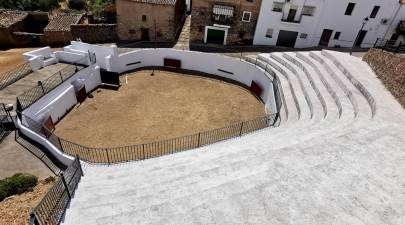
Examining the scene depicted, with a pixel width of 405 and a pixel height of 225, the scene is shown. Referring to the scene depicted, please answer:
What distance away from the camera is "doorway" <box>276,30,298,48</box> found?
31797 mm

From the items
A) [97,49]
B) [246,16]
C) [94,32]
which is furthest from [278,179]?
[94,32]

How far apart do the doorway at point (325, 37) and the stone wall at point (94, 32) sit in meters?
25.0

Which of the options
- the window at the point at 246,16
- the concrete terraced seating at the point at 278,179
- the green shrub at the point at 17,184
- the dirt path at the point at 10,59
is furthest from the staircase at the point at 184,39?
the green shrub at the point at 17,184

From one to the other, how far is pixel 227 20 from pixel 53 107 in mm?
20676

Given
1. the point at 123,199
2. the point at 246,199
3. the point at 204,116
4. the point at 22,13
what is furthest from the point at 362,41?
the point at 22,13

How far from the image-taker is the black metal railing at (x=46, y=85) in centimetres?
1804

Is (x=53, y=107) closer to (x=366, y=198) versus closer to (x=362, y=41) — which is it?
(x=366, y=198)

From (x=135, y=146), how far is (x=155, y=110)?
6.36 m

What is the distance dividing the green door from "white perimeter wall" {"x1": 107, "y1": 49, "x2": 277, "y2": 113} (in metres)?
4.17

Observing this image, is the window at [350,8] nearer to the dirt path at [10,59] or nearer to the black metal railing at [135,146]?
the black metal railing at [135,146]

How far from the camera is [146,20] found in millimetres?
30312

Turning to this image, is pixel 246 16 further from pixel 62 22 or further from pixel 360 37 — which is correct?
pixel 62 22

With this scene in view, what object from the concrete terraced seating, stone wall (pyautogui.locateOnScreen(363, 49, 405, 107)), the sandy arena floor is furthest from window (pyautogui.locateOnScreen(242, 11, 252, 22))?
the concrete terraced seating

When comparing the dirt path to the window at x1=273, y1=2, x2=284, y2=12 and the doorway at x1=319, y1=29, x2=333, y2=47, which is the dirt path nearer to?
the window at x1=273, y1=2, x2=284, y2=12
